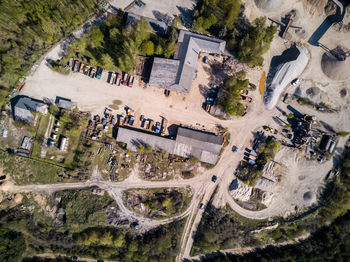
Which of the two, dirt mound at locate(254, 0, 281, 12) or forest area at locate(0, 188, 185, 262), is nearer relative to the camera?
dirt mound at locate(254, 0, 281, 12)

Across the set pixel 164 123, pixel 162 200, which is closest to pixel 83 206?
pixel 162 200

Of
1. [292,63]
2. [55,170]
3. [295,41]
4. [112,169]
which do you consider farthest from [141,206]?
[295,41]

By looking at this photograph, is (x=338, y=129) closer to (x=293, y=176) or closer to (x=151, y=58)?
(x=293, y=176)

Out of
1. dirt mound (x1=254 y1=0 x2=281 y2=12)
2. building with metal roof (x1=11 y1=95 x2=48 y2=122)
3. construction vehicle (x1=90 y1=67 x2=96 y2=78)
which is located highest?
dirt mound (x1=254 y1=0 x2=281 y2=12)

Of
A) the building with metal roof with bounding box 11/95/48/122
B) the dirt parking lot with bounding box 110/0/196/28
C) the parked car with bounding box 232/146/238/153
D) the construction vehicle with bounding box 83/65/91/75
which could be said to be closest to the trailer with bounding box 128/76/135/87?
the construction vehicle with bounding box 83/65/91/75

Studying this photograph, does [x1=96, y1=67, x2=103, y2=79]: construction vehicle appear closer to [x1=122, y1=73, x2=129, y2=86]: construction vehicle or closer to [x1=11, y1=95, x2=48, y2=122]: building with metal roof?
[x1=122, y1=73, x2=129, y2=86]: construction vehicle

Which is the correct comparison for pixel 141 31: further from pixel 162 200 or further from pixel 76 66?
pixel 162 200
